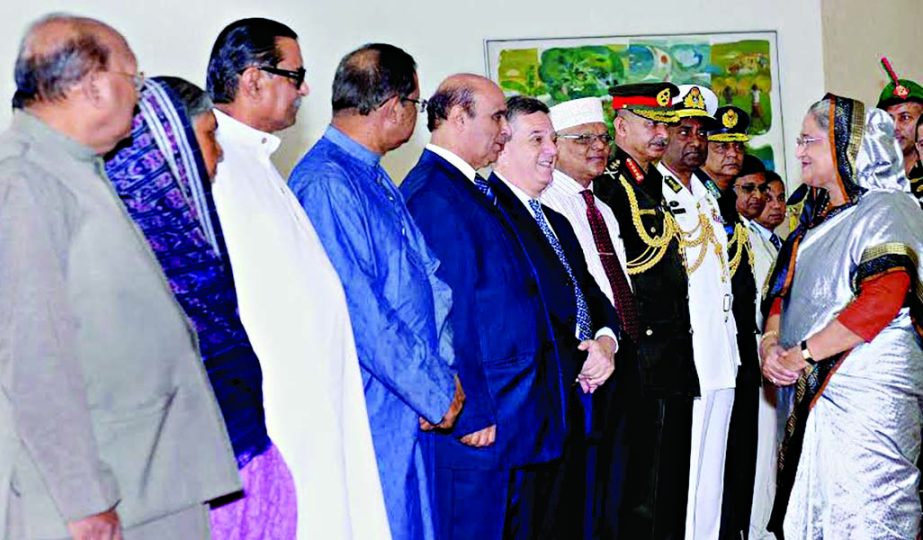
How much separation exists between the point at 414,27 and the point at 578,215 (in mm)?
2082

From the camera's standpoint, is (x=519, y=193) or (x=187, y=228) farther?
(x=519, y=193)

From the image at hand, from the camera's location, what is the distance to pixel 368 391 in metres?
3.32

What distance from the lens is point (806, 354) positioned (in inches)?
171

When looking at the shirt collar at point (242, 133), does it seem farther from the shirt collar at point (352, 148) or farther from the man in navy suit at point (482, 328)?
the man in navy suit at point (482, 328)

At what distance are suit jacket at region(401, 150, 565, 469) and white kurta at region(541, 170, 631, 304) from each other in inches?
27.4

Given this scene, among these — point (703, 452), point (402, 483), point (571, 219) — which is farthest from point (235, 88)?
point (703, 452)

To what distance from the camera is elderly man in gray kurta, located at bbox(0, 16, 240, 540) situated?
2123 mm

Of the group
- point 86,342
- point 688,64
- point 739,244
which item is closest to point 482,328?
point 86,342

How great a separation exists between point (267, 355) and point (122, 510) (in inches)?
25.3

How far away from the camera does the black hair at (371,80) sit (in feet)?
11.1

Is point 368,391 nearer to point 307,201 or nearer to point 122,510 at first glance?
point 307,201

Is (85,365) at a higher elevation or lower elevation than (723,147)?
lower

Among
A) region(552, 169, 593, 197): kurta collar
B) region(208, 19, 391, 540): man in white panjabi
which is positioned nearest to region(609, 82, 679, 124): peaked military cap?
region(552, 169, 593, 197): kurta collar

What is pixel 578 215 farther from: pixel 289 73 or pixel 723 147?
pixel 289 73
